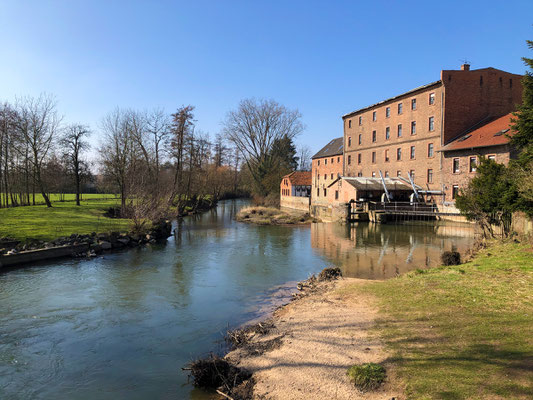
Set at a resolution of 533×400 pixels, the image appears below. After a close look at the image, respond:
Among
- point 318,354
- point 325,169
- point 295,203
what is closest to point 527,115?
point 318,354

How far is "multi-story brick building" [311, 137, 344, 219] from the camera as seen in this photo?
50.8 m

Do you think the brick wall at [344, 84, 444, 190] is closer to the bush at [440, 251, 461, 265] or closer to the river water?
the river water

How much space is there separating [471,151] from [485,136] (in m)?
1.65

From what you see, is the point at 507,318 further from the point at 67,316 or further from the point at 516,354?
the point at 67,316

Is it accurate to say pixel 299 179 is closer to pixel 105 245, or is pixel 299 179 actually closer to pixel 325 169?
pixel 325 169

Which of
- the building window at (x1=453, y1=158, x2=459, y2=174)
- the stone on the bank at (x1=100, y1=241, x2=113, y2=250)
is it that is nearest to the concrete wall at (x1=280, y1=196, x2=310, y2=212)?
the building window at (x1=453, y1=158, x2=459, y2=174)

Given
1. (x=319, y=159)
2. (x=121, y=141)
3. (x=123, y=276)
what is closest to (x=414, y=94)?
(x=319, y=159)

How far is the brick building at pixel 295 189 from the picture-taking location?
5592cm

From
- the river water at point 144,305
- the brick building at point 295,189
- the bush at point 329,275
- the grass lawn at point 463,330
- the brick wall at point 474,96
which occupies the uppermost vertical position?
the brick wall at point 474,96

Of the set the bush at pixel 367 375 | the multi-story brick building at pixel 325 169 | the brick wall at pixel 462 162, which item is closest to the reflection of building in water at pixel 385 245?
the brick wall at pixel 462 162

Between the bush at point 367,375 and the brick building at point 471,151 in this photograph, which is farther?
the brick building at point 471,151

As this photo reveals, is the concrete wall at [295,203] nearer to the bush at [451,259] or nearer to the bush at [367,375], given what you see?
the bush at [451,259]

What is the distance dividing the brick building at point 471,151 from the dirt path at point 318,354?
81.4ft

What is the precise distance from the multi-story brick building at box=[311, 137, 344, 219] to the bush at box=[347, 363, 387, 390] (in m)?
43.5
